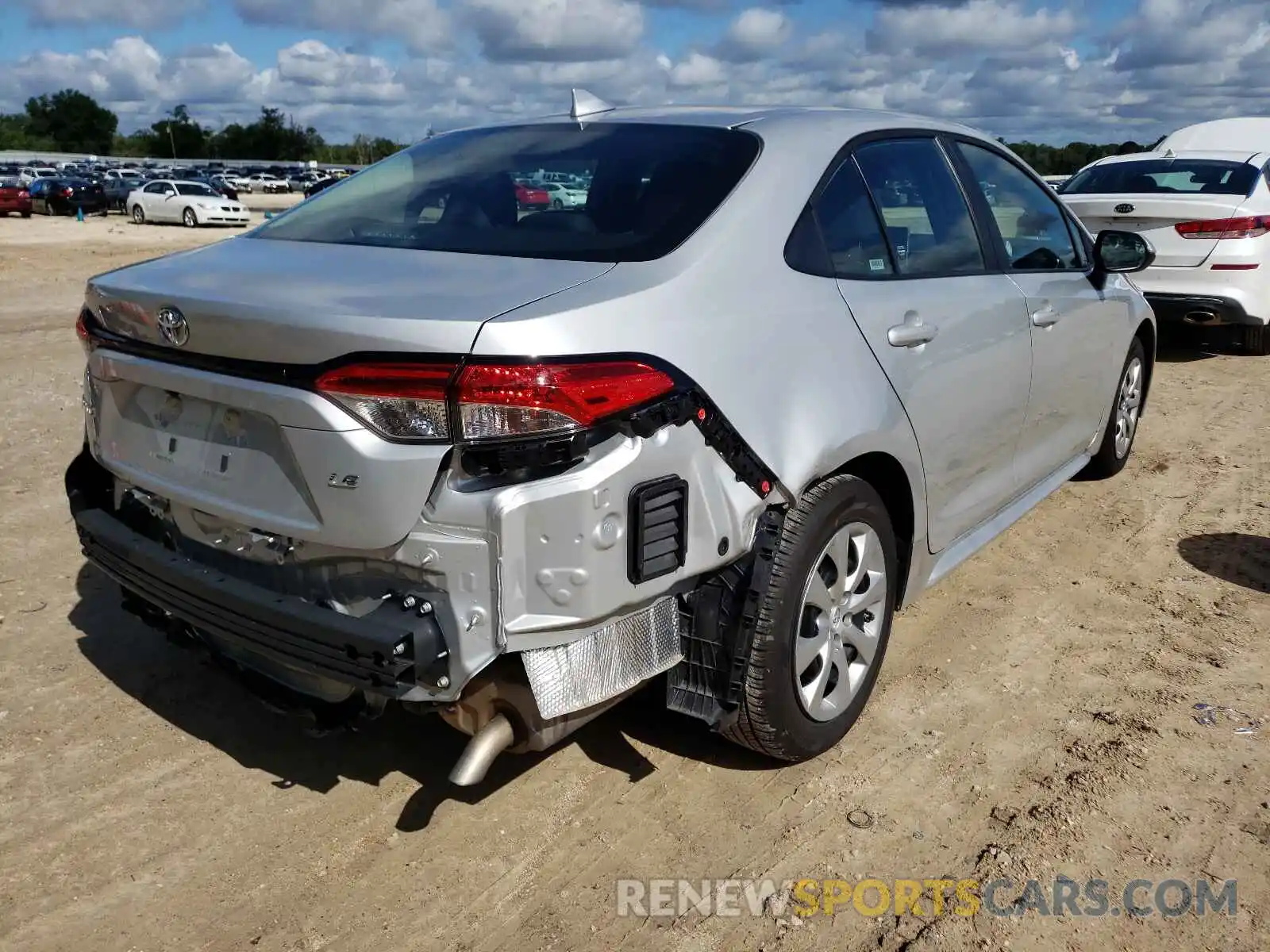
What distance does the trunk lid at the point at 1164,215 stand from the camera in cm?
823

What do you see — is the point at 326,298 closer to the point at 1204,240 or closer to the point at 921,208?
the point at 921,208

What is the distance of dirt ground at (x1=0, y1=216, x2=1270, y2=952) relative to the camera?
2508 millimetres

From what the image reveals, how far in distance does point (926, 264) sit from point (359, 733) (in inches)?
92.4

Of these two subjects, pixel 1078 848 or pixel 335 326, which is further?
pixel 1078 848

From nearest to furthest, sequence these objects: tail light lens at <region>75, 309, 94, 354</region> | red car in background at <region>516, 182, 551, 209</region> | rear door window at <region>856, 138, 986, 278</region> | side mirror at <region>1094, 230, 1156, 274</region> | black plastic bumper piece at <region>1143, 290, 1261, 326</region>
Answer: tail light lens at <region>75, 309, 94, 354</region>
red car in background at <region>516, 182, 551, 209</region>
rear door window at <region>856, 138, 986, 278</region>
side mirror at <region>1094, 230, 1156, 274</region>
black plastic bumper piece at <region>1143, 290, 1261, 326</region>

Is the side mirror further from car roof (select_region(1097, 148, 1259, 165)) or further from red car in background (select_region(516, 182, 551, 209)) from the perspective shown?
car roof (select_region(1097, 148, 1259, 165))

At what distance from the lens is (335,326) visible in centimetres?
225

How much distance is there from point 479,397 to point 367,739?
157 centimetres

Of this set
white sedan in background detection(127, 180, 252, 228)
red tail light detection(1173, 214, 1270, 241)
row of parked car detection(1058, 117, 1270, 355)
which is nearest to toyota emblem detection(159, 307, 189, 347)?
row of parked car detection(1058, 117, 1270, 355)

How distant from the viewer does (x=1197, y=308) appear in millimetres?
8492

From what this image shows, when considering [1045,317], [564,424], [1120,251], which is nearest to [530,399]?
[564,424]

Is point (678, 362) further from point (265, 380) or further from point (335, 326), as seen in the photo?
point (265, 380)

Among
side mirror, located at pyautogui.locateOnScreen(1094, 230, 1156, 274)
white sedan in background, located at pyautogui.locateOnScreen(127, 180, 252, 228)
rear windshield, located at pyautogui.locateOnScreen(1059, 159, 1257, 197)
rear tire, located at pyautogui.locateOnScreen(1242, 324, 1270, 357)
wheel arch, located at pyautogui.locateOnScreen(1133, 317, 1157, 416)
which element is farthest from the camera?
white sedan in background, located at pyautogui.locateOnScreen(127, 180, 252, 228)

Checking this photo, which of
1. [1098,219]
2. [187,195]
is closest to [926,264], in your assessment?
[1098,219]
